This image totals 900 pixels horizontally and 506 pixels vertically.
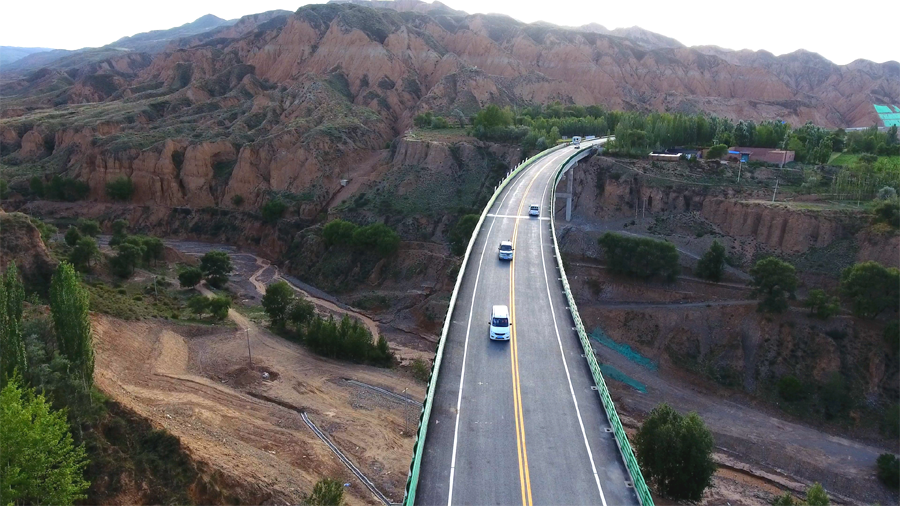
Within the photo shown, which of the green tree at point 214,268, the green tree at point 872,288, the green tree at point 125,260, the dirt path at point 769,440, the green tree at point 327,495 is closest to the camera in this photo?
the green tree at point 327,495

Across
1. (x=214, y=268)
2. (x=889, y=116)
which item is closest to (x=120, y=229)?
(x=214, y=268)

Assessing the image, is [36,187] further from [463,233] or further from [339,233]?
[463,233]

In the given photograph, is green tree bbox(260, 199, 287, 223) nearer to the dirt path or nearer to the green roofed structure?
the dirt path

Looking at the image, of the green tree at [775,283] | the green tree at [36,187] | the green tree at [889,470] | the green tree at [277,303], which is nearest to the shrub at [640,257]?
the green tree at [775,283]

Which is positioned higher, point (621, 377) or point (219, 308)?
point (219, 308)

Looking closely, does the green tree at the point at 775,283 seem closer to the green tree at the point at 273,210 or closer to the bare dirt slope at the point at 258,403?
the bare dirt slope at the point at 258,403

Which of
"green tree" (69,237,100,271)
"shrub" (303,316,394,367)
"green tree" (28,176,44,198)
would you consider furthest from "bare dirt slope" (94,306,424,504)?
"green tree" (28,176,44,198)
